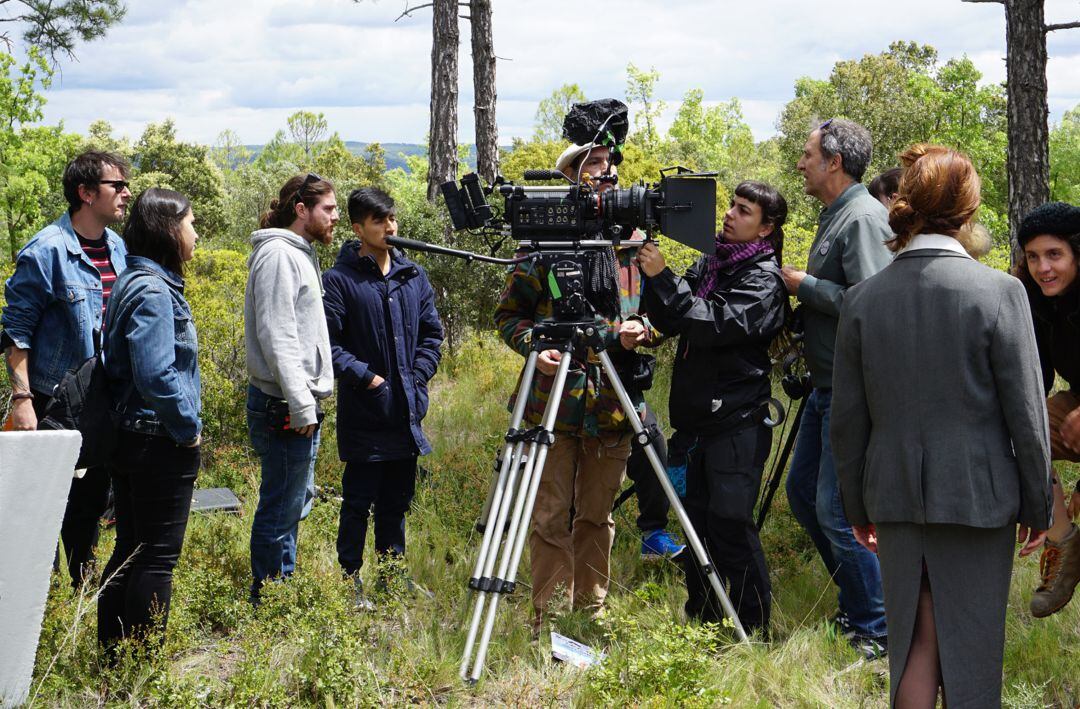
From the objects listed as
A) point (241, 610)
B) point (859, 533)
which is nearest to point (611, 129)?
point (859, 533)

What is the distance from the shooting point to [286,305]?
4.11 m

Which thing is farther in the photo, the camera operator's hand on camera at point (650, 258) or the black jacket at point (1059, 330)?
the camera operator's hand on camera at point (650, 258)

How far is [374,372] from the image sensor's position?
4.57 meters

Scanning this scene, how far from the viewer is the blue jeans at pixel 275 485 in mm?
4238

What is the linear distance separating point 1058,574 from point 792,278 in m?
1.52

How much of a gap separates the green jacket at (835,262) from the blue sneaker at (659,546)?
4.63 ft

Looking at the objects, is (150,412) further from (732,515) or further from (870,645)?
(870,645)

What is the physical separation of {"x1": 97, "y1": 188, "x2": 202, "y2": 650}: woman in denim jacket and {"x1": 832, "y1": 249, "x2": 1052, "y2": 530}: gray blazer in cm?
236

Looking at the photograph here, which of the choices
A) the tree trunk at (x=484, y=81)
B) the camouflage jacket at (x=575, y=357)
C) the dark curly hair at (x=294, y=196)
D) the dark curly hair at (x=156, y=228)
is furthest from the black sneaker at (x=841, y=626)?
the tree trunk at (x=484, y=81)

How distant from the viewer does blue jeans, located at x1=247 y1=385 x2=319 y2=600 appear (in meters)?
4.24

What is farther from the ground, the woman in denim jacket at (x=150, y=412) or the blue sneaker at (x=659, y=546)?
the woman in denim jacket at (x=150, y=412)

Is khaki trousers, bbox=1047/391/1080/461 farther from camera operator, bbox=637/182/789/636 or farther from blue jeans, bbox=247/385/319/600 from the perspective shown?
blue jeans, bbox=247/385/319/600

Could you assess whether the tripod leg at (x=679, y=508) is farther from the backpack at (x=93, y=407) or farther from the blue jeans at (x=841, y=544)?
the backpack at (x=93, y=407)

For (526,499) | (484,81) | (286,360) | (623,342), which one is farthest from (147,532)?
(484,81)
